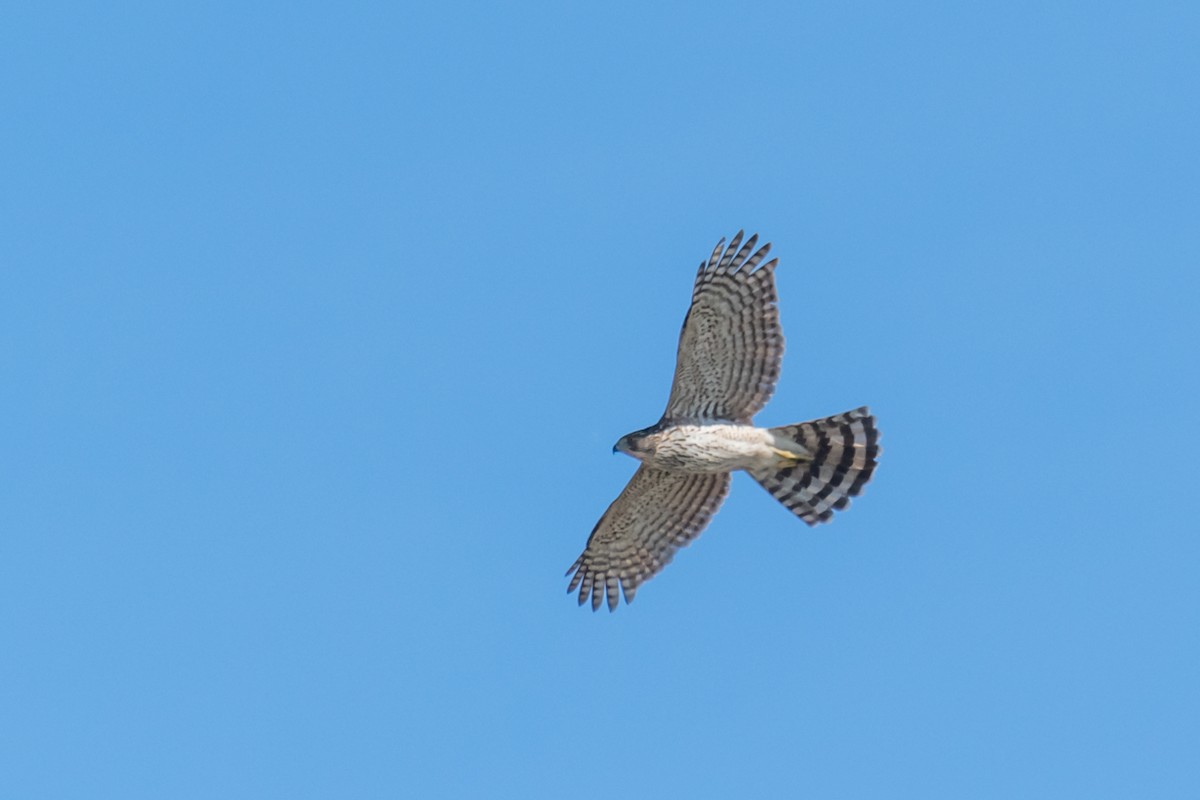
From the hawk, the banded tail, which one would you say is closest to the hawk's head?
the hawk

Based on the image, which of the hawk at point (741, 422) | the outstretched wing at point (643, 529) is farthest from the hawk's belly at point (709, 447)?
the outstretched wing at point (643, 529)

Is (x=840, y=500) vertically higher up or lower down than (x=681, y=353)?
lower down

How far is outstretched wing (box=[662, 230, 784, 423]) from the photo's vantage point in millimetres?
19453

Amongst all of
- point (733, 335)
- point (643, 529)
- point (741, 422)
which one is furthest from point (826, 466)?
point (643, 529)

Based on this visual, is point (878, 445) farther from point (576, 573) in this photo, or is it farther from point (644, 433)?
point (576, 573)

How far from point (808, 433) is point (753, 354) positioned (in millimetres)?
1071

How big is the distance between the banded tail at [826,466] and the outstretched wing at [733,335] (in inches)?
22.2

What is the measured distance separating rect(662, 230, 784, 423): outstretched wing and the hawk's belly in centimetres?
19

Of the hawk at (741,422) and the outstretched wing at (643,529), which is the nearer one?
the hawk at (741,422)

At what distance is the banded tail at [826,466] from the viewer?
65.2ft

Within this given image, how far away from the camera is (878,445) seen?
19.9 metres

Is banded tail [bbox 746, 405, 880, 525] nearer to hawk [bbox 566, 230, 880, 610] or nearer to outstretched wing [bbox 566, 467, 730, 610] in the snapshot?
hawk [bbox 566, 230, 880, 610]

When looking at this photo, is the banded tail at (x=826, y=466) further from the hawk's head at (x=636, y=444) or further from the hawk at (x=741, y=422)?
the hawk's head at (x=636, y=444)

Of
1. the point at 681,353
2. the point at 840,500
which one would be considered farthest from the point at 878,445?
the point at 681,353
